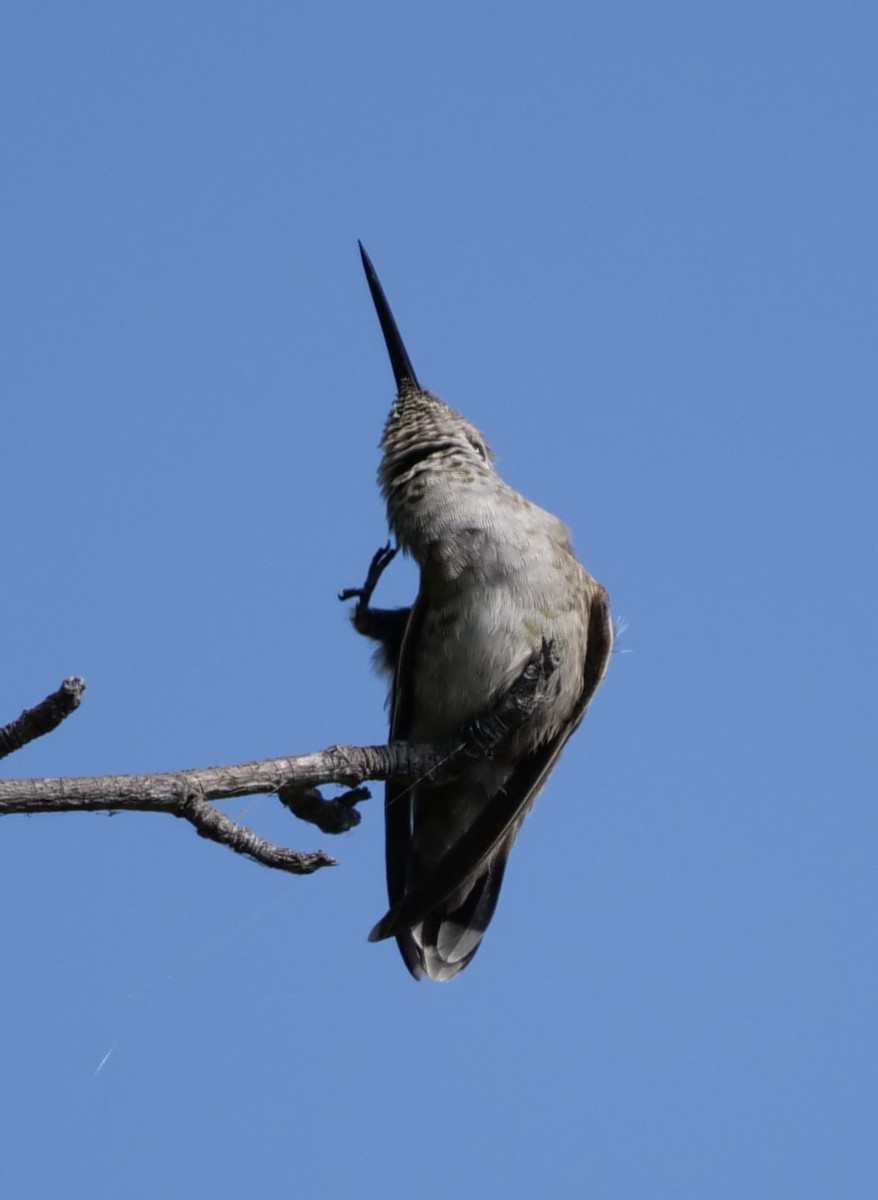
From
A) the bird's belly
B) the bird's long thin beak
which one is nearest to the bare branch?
the bird's belly

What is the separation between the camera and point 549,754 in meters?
5.25

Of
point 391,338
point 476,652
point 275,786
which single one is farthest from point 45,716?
point 391,338

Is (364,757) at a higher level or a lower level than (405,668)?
lower

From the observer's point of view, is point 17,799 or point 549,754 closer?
point 17,799

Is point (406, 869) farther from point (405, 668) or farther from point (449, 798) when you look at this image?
point (405, 668)

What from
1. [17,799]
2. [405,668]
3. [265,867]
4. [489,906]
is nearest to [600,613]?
[405,668]

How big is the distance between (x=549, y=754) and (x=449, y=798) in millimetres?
388

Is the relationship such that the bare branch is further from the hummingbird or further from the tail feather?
the tail feather

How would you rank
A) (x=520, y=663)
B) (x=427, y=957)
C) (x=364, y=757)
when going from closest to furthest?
(x=364, y=757) → (x=520, y=663) → (x=427, y=957)

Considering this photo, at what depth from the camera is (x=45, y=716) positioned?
3.12m

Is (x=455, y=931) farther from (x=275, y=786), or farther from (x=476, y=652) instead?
(x=275, y=786)

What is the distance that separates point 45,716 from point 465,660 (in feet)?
6.58

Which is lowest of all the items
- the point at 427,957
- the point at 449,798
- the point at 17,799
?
the point at 17,799

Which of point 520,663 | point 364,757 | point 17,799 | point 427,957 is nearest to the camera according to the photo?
point 17,799
